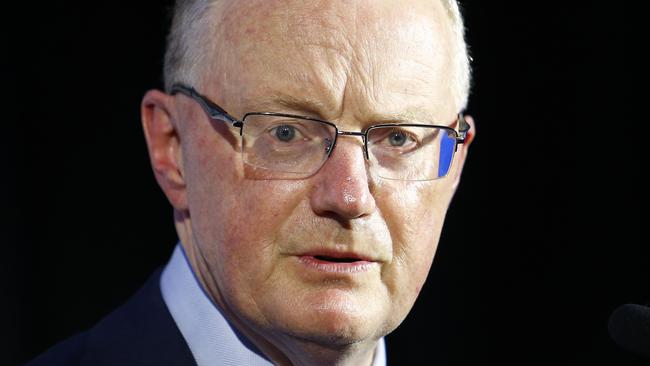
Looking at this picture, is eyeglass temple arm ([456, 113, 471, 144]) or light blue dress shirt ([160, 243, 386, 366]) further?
eyeglass temple arm ([456, 113, 471, 144])

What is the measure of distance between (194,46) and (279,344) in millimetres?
720

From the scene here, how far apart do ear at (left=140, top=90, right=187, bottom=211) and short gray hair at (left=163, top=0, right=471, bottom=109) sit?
0.16ft

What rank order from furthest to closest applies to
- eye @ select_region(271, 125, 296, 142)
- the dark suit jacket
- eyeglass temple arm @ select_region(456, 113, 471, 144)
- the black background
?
the black background
eyeglass temple arm @ select_region(456, 113, 471, 144)
the dark suit jacket
eye @ select_region(271, 125, 296, 142)

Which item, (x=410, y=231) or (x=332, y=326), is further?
(x=410, y=231)

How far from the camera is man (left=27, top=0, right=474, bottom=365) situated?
1.85 metres

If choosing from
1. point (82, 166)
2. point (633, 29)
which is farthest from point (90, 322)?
point (633, 29)

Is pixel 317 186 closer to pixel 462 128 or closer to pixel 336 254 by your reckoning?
pixel 336 254

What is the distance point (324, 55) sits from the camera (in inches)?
73.7

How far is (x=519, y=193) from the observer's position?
327 centimetres

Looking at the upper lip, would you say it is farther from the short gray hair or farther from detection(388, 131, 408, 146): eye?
the short gray hair

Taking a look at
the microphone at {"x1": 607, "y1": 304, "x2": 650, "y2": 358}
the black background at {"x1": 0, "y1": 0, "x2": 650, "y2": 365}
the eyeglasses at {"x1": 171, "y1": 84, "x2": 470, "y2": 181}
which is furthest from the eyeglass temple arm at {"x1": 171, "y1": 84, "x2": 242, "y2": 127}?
the black background at {"x1": 0, "y1": 0, "x2": 650, "y2": 365}

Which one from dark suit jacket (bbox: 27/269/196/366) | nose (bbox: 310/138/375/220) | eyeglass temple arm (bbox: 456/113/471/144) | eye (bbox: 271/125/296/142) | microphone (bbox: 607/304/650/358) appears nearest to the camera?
microphone (bbox: 607/304/650/358)

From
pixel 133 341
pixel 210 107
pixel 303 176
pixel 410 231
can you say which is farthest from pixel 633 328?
pixel 133 341

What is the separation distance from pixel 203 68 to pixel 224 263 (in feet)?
1.48
